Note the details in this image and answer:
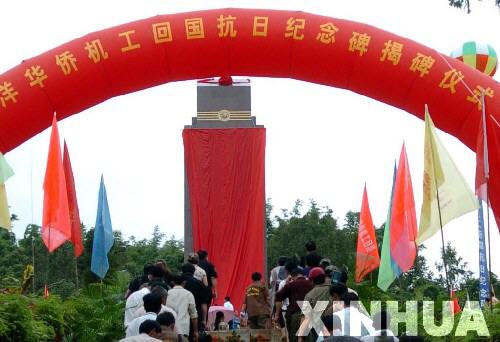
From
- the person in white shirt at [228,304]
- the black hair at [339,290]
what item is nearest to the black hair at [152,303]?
the black hair at [339,290]

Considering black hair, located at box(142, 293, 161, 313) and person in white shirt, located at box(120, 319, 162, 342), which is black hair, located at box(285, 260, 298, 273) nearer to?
black hair, located at box(142, 293, 161, 313)

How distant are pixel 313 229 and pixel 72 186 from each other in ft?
71.9

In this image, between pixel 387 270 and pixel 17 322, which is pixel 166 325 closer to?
pixel 17 322

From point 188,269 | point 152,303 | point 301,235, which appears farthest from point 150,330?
point 301,235

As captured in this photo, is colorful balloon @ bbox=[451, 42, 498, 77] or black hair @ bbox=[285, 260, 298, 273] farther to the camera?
colorful balloon @ bbox=[451, 42, 498, 77]

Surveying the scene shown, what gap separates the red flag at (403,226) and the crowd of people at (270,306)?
0.80 m

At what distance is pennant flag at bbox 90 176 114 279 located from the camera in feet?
42.3

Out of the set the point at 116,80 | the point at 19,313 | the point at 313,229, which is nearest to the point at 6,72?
the point at 116,80

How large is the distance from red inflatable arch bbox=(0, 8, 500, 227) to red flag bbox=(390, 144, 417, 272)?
5.22 feet

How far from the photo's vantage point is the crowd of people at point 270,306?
6.97 metres

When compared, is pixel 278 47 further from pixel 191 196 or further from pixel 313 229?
pixel 313 229

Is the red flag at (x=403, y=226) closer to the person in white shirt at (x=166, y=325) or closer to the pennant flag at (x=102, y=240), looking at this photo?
the pennant flag at (x=102, y=240)

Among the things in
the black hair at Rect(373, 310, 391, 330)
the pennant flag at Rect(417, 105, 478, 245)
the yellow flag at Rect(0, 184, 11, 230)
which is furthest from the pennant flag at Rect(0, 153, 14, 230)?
the black hair at Rect(373, 310, 391, 330)

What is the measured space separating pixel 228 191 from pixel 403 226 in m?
5.10
